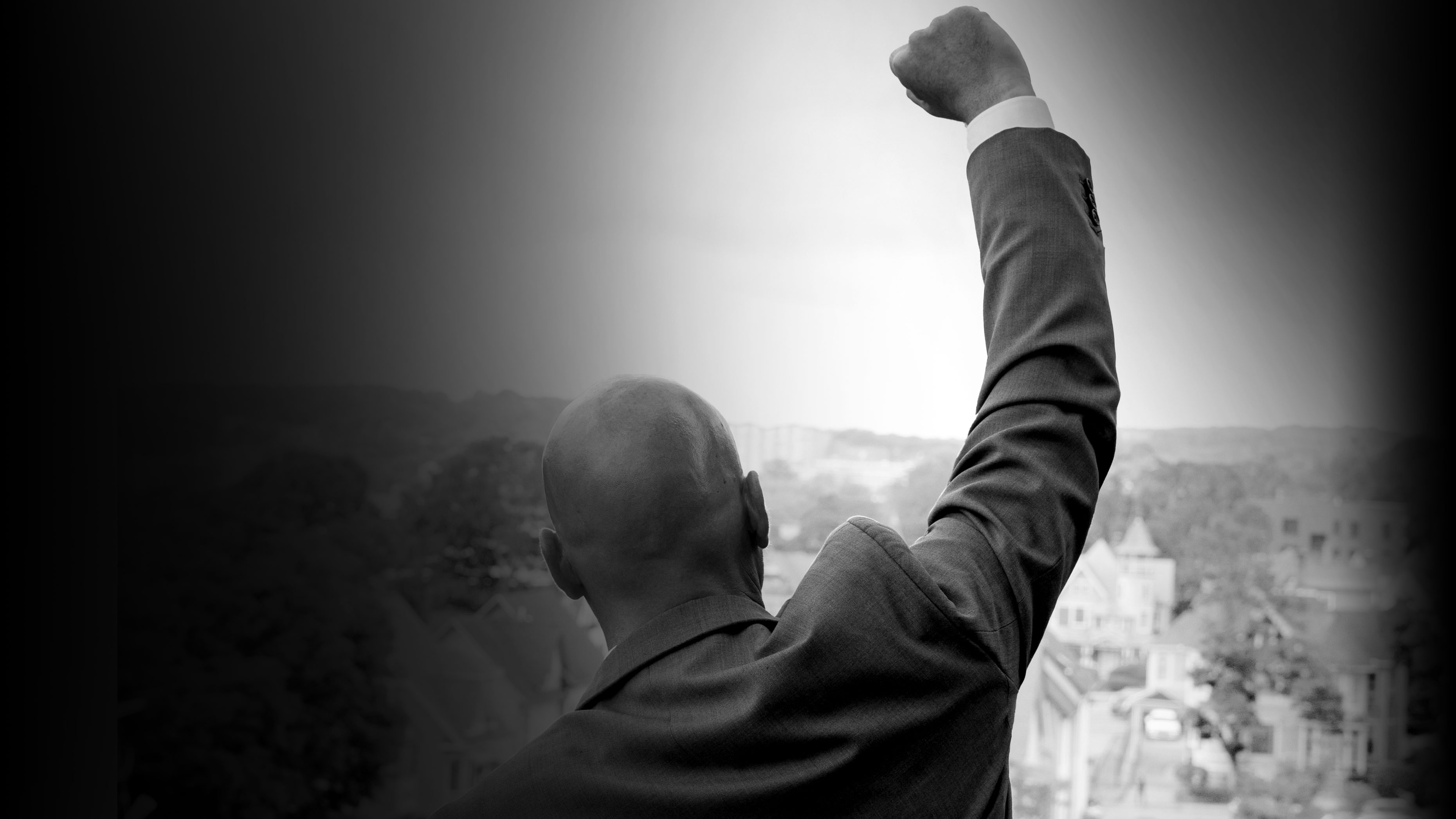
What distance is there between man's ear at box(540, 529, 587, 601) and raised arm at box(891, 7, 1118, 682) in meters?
0.16

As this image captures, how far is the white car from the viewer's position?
1.91m

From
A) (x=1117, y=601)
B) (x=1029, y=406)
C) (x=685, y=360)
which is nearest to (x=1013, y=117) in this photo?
(x=1029, y=406)

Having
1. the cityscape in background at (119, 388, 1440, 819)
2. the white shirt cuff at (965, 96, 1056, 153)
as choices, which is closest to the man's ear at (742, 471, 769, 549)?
the white shirt cuff at (965, 96, 1056, 153)

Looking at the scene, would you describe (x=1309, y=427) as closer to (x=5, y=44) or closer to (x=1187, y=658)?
(x=1187, y=658)

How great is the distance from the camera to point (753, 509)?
21.2 inches

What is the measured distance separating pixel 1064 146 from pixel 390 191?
113 cm

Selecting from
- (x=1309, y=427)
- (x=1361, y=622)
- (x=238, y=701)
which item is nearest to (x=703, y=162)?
(x=238, y=701)

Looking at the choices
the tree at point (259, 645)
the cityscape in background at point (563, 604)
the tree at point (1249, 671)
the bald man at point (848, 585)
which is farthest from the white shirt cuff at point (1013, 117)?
the tree at point (1249, 671)

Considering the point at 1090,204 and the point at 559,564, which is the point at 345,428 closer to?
the point at 559,564

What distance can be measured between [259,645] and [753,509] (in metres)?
1.17

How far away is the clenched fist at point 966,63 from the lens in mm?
571

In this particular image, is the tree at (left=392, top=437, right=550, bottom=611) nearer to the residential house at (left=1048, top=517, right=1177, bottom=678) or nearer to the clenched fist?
the residential house at (left=1048, top=517, right=1177, bottom=678)

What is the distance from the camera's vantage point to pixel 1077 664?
188 cm

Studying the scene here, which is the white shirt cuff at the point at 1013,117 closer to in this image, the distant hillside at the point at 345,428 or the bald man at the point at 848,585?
the bald man at the point at 848,585
